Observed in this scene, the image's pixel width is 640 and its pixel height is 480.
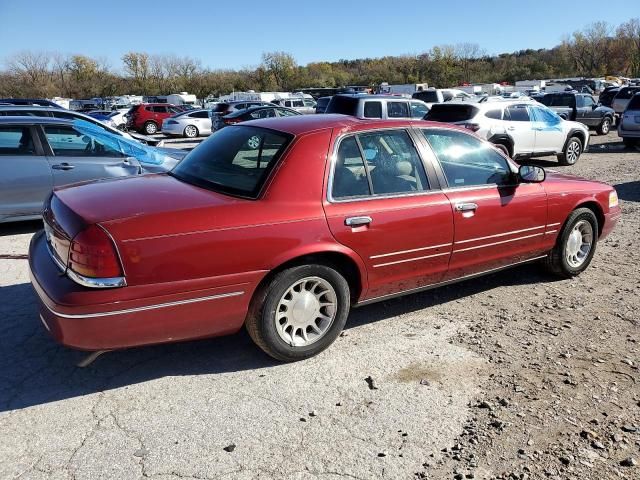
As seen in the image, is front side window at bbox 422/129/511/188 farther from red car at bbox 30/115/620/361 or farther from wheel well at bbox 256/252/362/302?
wheel well at bbox 256/252/362/302

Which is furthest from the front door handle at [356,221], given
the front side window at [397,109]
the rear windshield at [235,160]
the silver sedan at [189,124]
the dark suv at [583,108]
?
the silver sedan at [189,124]

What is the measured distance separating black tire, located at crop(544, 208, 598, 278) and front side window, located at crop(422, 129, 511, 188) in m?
0.94

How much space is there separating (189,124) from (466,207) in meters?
22.6

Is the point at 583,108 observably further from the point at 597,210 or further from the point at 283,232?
the point at 283,232

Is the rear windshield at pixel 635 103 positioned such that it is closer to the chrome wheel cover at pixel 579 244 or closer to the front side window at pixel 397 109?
the front side window at pixel 397 109

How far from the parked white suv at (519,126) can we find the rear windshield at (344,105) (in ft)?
6.38

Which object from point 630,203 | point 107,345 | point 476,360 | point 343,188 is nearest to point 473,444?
point 476,360

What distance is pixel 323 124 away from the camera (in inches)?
151

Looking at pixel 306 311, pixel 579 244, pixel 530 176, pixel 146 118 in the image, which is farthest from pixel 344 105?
pixel 146 118

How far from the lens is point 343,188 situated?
12.0 feet

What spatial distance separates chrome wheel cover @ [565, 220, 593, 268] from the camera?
5113mm

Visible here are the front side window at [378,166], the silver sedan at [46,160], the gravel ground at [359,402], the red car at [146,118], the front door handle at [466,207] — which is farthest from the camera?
the red car at [146,118]

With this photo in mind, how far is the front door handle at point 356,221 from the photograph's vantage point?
140 inches

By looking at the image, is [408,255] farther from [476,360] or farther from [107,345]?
[107,345]
